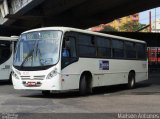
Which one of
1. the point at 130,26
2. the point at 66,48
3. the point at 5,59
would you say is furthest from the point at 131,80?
the point at 130,26

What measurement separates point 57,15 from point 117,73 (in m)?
27.6

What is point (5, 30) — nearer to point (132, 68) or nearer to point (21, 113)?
point (132, 68)

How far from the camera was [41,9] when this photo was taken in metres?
46.0

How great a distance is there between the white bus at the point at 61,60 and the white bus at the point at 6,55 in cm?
751

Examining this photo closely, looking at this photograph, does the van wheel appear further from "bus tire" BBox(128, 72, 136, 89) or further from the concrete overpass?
the concrete overpass

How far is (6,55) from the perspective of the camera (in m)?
26.3

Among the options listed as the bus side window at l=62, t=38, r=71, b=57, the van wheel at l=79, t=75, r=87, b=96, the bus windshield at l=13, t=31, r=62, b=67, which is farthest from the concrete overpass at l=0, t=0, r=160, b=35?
the bus side window at l=62, t=38, r=71, b=57

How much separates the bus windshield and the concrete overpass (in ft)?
53.8

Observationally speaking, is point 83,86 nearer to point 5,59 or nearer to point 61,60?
point 61,60

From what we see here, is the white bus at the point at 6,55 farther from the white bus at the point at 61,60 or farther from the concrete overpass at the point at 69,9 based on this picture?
the concrete overpass at the point at 69,9

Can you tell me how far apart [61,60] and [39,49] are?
98cm

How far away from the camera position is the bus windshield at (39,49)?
55.7ft

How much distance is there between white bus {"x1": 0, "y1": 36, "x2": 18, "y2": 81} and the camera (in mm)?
25984

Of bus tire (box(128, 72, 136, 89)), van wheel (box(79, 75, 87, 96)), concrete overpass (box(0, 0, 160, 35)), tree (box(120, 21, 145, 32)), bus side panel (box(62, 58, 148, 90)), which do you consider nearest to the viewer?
bus side panel (box(62, 58, 148, 90))
